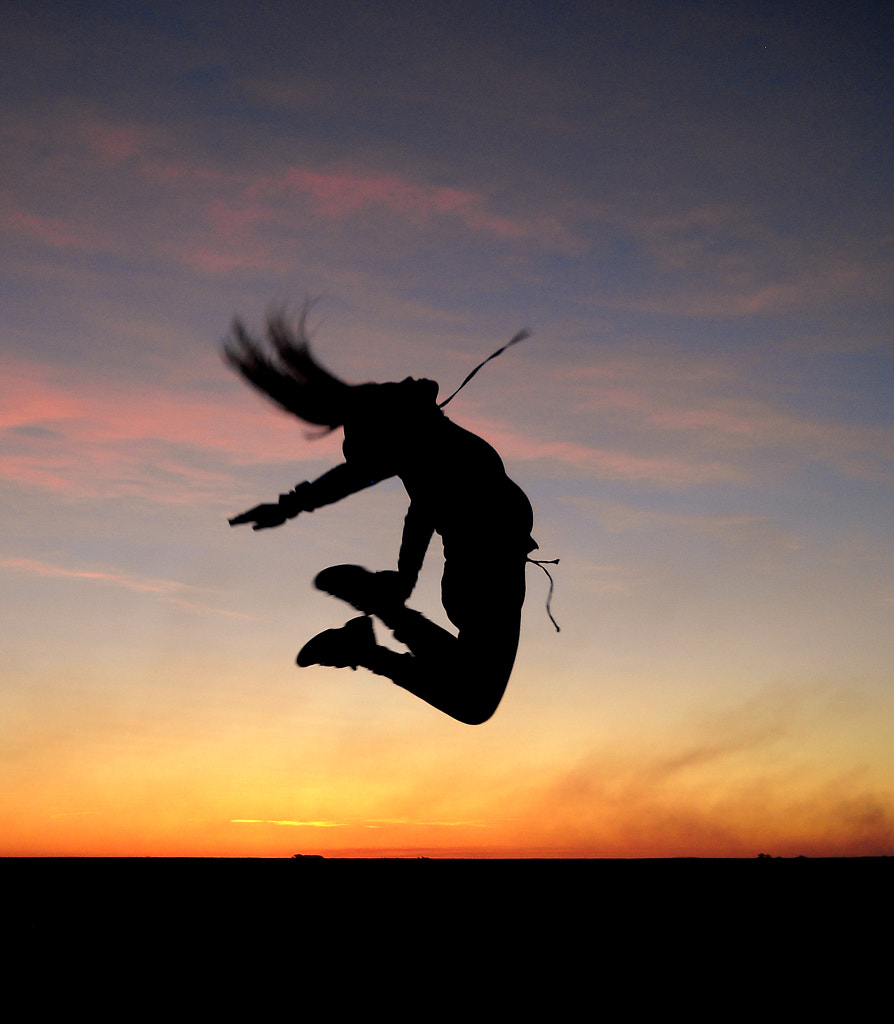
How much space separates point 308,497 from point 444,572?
91cm

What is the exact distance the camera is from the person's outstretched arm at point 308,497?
5.36m

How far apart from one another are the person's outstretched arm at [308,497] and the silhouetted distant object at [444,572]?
0.11 meters
